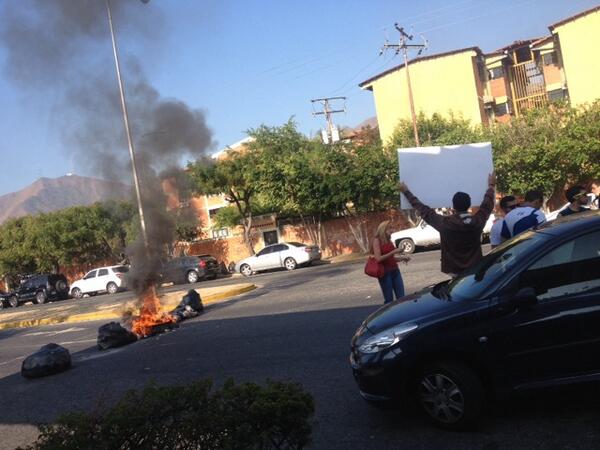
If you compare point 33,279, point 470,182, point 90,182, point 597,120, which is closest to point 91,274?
point 33,279

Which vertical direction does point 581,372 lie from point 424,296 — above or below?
below

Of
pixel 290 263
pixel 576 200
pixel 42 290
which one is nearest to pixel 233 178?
pixel 290 263

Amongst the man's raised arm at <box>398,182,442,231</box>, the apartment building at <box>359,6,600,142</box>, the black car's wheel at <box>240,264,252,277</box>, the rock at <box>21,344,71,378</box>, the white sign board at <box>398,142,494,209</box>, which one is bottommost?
the black car's wheel at <box>240,264,252,277</box>

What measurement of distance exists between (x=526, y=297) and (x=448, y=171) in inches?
84.0

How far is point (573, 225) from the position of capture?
14.4ft

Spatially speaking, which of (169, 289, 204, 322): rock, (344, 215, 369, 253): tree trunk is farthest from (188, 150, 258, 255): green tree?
(169, 289, 204, 322): rock

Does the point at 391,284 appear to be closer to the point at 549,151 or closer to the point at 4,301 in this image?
the point at 549,151

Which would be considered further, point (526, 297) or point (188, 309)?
point (188, 309)

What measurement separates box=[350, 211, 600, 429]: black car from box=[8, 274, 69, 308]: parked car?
33221 mm

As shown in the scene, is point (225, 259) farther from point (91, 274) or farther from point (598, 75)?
point (598, 75)

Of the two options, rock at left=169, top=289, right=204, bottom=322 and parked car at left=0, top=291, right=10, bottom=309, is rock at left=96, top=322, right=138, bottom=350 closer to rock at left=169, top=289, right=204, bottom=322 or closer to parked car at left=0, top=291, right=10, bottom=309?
rock at left=169, top=289, right=204, bottom=322

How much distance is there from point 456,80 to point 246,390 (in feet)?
136

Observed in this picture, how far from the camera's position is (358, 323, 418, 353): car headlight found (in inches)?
171

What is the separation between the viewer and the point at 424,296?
198 inches
